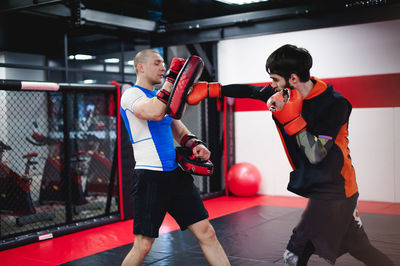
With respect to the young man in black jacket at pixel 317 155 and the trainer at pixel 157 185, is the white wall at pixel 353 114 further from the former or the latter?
the young man in black jacket at pixel 317 155

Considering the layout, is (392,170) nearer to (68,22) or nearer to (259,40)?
(259,40)

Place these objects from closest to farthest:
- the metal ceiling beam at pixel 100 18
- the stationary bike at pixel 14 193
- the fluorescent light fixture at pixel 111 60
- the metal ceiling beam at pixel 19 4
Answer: the metal ceiling beam at pixel 19 4, the stationary bike at pixel 14 193, the metal ceiling beam at pixel 100 18, the fluorescent light fixture at pixel 111 60

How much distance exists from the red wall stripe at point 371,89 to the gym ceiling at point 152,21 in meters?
1.12

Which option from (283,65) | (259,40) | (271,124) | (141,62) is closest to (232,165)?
(271,124)

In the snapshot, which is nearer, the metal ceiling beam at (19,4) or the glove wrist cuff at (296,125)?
the glove wrist cuff at (296,125)

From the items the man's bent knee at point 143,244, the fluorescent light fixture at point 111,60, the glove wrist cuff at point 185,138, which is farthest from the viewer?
the fluorescent light fixture at point 111,60

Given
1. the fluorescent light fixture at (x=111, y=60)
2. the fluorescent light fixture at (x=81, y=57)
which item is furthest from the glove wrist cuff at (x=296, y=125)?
the fluorescent light fixture at (x=111, y=60)

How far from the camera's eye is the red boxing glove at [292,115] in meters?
1.75

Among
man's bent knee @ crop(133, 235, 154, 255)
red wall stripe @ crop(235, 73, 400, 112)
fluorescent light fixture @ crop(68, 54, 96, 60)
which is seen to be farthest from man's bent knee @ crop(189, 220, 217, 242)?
fluorescent light fixture @ crop(68, 54, 96, 60)

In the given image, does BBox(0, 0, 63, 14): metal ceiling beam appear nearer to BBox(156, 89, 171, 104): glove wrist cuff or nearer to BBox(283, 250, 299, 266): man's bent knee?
BBox(156, 89, 171, 104): glove wrist cuff

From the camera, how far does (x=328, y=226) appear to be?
1.81m

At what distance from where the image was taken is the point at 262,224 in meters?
4.58

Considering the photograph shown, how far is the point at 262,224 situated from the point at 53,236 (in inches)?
83.6

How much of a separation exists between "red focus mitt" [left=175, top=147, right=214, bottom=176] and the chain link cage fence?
2.28 meters
